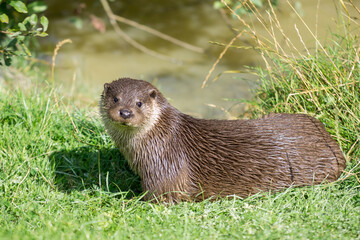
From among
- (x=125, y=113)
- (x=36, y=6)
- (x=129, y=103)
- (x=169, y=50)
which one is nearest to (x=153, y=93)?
(x=129, y=103)

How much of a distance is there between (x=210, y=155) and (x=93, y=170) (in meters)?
0.99

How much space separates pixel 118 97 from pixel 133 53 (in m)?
5.04

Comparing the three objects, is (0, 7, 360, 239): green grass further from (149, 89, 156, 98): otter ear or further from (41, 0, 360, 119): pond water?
(41, 0, 360, 119): pond water

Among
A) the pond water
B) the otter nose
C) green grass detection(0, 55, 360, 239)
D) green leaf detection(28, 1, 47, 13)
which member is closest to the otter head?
the otter nose

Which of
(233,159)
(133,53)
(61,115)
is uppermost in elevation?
(133,53)

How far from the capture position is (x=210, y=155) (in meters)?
3.60

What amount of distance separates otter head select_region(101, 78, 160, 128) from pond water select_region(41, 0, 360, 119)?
8.33 ft

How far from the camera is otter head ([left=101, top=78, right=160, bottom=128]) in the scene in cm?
331

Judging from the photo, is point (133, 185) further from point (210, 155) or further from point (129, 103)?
point (129, 103)

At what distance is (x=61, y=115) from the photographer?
4.39 meters

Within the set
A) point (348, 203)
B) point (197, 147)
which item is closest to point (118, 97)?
point (197, 147)

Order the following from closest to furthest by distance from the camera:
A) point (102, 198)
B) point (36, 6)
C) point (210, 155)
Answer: point (102, 198), point (210, 155), point (36, 6)

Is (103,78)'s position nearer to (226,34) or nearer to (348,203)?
(226,34)

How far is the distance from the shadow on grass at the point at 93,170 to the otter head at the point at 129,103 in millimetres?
584
